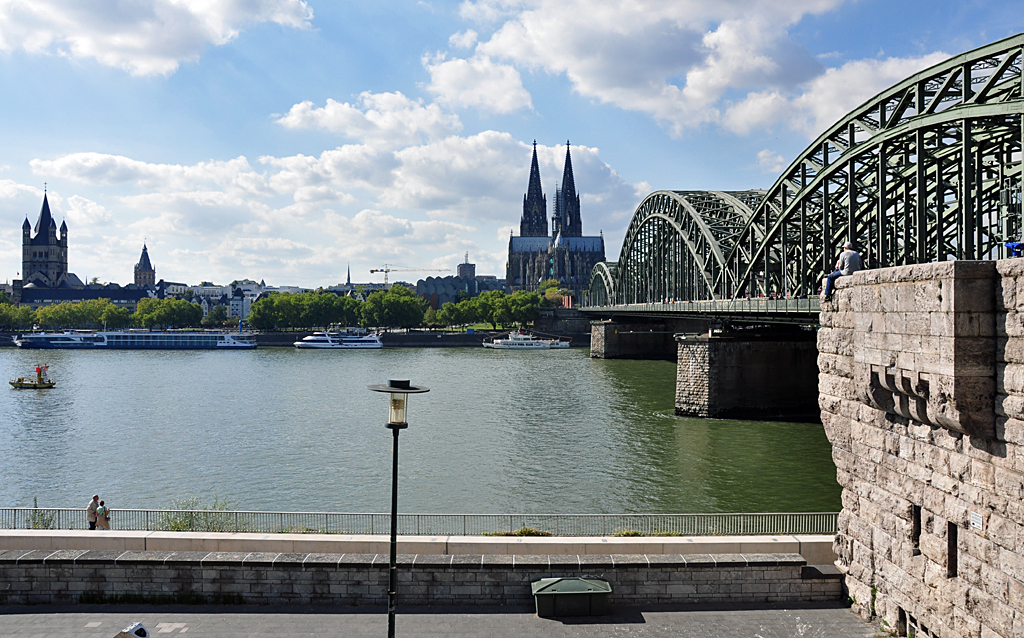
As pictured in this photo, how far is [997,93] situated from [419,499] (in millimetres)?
23298

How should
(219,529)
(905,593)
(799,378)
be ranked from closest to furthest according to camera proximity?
(905,593), (219,529), (799,378)

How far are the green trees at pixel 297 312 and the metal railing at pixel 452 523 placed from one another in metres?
118

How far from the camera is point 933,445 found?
10.2m

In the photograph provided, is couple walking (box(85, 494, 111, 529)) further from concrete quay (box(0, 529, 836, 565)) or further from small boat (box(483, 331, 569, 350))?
small boat (box(483, 331, 569, 350))

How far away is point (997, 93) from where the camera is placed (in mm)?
24156

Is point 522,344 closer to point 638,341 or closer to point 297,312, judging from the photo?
point 638,341

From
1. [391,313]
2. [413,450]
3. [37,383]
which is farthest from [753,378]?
[391,313]

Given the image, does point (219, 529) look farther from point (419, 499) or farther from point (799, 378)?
point (799, 378)

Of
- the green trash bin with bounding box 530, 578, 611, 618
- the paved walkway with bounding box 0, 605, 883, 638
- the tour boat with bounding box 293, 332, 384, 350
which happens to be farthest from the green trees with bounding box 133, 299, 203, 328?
the green trash bin with bounding box 530, 578, 611, 618

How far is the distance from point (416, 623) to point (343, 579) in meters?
1.50

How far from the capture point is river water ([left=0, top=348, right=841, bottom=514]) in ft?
81.0

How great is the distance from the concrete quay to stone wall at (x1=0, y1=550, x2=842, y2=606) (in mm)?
526

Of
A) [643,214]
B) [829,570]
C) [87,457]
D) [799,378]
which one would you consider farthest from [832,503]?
[643,214]

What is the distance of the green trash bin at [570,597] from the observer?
11.6m
